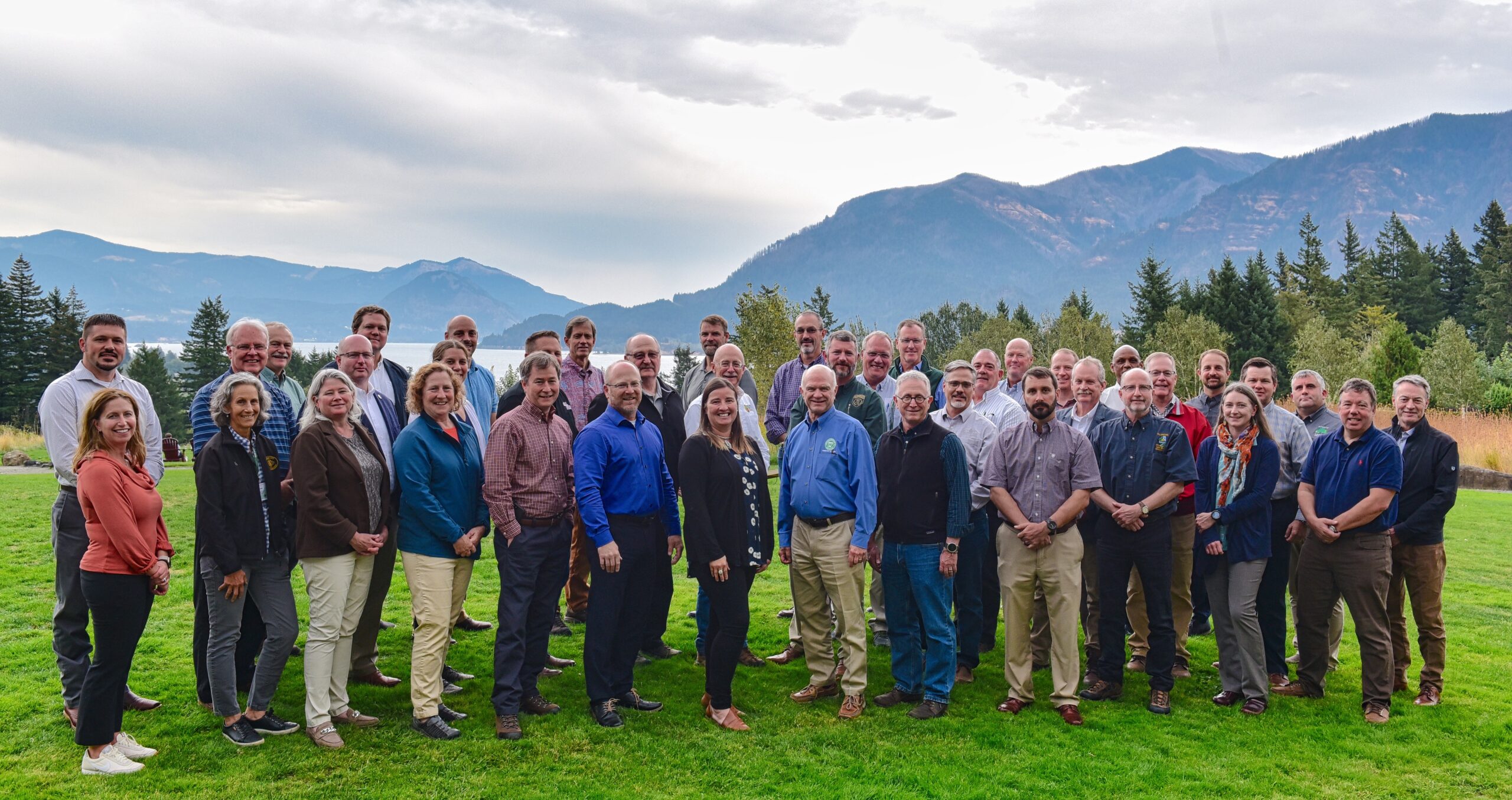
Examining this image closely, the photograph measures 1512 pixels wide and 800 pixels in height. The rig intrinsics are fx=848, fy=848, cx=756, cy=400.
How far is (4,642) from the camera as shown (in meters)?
7.10

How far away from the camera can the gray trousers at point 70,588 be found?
510 cm

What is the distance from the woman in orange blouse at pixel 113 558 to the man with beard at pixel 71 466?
188mm

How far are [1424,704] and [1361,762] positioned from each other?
60.3 inches

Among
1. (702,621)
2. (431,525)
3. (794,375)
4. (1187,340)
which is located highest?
(1187,340)

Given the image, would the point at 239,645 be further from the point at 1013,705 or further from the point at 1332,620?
the point at 1332,620

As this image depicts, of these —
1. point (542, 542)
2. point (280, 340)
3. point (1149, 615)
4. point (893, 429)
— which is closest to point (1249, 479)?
point (1149, 615)

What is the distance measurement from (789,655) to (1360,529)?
14.5 feet

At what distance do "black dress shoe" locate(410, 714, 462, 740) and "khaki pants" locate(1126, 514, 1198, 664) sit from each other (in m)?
4.96

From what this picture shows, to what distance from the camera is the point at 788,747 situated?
17.9 feet

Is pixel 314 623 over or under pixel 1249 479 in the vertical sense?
under

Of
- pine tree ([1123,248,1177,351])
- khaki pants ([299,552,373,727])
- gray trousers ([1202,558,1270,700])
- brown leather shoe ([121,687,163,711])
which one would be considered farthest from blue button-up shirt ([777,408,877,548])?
pine tree ([1123,248,1177,351])

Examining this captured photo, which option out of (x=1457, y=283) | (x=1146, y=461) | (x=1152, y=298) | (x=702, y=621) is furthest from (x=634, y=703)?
(x=1457, y=283)

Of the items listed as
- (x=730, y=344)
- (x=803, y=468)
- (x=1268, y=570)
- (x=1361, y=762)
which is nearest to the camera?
(x=1361, y=762)

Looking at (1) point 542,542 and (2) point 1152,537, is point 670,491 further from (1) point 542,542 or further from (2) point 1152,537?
(2) point 1152,537
